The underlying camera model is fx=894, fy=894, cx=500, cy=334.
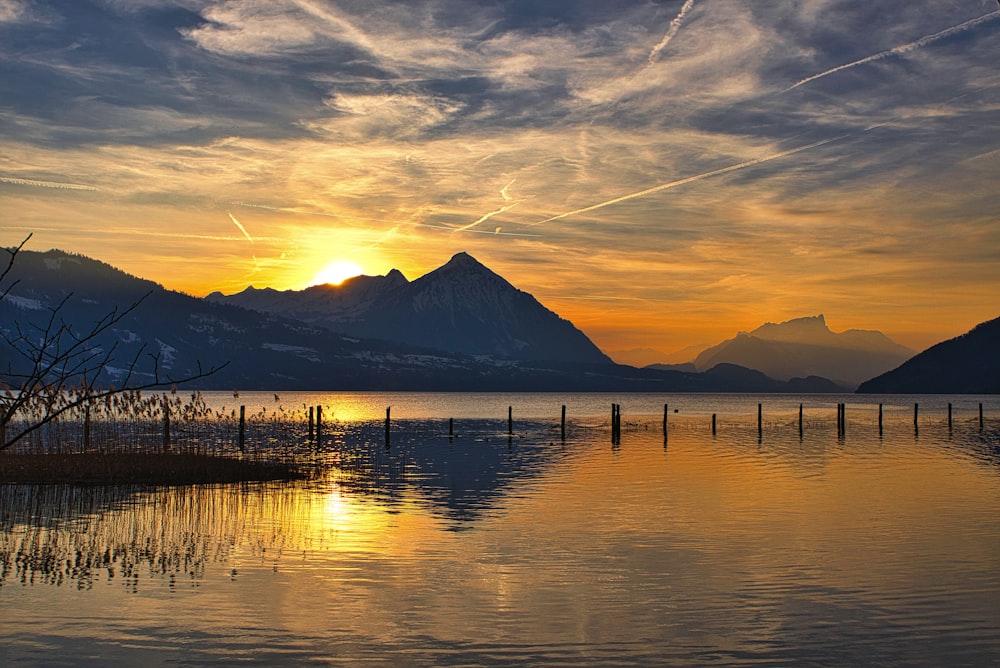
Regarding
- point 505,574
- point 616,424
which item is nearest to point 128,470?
point 505,574

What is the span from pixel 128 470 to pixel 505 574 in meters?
27.3

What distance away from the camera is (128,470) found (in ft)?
138

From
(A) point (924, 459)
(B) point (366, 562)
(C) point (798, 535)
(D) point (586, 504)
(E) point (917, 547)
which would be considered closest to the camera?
(B) point (366, 562)

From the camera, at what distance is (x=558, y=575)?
21281 mm

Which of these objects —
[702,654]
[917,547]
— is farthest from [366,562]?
[917,547]

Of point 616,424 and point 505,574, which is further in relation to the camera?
point 616,424

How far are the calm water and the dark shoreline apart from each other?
2946 millimetres

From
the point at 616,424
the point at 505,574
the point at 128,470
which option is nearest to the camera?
the point at 505,574

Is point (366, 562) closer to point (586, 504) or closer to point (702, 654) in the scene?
point (702, 654)

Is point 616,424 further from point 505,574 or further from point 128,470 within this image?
point 505,574

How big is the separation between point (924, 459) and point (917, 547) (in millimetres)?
38419

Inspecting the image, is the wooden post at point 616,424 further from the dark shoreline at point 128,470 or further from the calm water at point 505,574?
the dark shoreline at point 128,470

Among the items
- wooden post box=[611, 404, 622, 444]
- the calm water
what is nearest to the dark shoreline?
the calm water

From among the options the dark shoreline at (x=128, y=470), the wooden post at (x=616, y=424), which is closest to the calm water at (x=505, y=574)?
the dark shoreline at (x=128, y=470)
